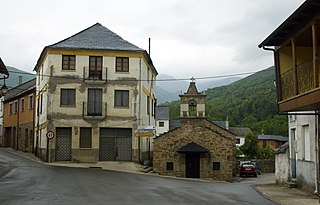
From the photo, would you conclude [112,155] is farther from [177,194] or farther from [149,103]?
[177,194]

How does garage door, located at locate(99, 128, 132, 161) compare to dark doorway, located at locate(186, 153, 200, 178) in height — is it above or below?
above

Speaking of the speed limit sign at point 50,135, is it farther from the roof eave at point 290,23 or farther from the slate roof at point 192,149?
the roof eave at point 290,23

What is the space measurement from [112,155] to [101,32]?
426 inches

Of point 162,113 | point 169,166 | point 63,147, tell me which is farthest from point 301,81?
point 162,113

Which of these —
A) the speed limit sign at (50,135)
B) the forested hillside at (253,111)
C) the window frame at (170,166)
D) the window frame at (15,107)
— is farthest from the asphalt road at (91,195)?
the forested hillside at (253,111)

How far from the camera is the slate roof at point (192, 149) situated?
3525 centimetres

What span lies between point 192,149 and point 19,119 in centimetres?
2046

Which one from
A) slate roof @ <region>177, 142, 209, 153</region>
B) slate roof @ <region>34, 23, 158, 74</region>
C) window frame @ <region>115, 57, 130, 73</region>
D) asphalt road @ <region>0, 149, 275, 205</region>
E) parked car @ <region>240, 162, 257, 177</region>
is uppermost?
slate roof @ <region>34, 23, 158, 74</region>

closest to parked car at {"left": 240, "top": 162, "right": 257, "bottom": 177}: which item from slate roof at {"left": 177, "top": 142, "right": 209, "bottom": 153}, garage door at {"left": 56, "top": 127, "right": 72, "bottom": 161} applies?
slate roof at {"left": 177, "top": 142, "right": 209, "bottom": 153}

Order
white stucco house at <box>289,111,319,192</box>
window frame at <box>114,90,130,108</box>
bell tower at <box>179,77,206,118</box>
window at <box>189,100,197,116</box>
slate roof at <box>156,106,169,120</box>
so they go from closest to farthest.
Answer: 1. white stucco house at <box>289,111,319,192</box>
2. window frame at <box>114,90,130,108</box>
3. bell tower at <box>179,77,206,118</box>
4. window at <box>189,100,197,116</box>
5. slate roof at <box>156,106,169,120</box>

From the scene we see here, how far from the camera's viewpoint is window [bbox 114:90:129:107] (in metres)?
35.2

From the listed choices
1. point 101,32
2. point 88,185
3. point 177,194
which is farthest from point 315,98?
point 101,32

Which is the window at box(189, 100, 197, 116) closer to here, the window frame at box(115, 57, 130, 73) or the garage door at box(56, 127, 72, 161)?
the window frame at box(115, 57, 130, 73)

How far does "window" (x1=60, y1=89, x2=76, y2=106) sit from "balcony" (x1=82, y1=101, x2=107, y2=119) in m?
0.94
